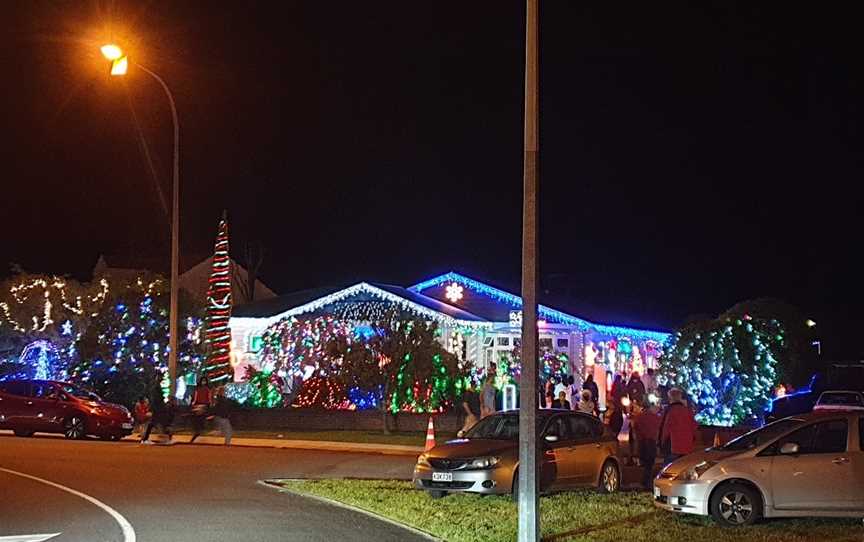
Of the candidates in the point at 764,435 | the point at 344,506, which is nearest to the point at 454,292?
the point at 344,506

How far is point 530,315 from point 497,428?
17.4 ft

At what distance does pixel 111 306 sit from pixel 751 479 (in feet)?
83.8

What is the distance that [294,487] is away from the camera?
613 inches

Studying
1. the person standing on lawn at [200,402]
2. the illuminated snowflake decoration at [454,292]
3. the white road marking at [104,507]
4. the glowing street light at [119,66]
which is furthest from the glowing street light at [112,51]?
the illuminated snowflake decoration at [454,292]

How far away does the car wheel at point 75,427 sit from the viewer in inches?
1010

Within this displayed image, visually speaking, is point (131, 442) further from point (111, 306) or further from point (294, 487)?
point (294, 487)

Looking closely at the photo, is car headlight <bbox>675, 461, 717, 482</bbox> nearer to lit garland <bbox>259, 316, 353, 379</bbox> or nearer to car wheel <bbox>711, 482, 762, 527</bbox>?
car wheel <bbox>711, 482, 762, 527</bbox>

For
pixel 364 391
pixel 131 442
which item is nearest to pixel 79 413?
pixel 131 442

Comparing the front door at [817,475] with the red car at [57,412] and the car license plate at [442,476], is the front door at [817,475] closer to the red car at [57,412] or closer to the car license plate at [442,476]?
the car license plate at [442,476]

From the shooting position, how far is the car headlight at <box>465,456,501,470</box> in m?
13.7

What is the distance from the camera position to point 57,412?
84.6 feet

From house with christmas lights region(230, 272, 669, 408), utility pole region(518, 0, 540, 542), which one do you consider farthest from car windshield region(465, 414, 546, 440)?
house with christmas lights region(230, 272, 669, 408)

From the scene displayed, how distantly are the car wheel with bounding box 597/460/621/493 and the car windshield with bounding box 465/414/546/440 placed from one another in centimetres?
129

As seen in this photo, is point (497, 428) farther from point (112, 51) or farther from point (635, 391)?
point (112, 51)
